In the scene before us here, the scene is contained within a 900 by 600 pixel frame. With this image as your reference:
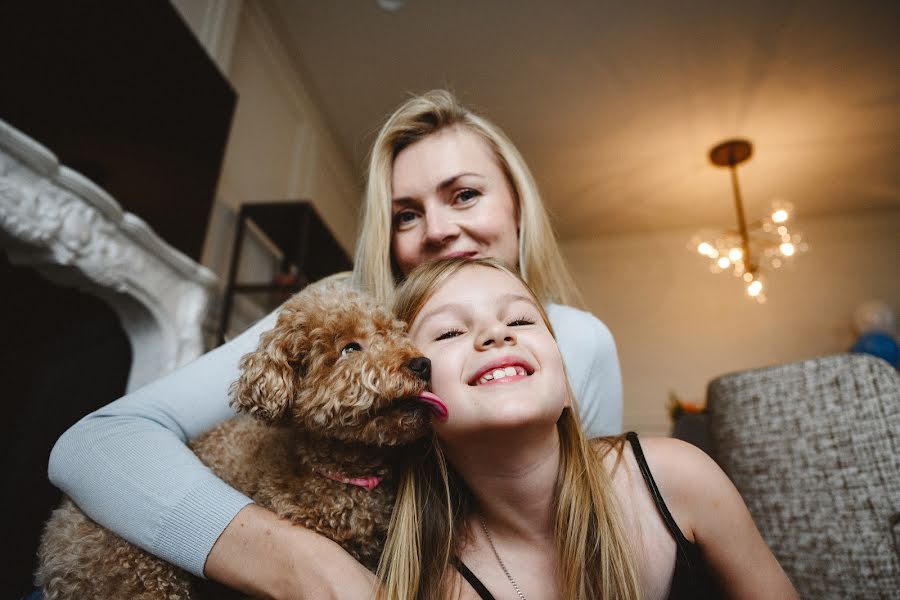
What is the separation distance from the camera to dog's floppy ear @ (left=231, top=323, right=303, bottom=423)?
0.92m

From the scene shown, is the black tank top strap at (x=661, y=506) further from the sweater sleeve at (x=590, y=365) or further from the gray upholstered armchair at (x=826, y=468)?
the gray upholstered armchair at (x=826, y=468)

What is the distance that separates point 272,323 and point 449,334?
0.50 m

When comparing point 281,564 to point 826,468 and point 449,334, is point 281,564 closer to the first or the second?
point 449,334

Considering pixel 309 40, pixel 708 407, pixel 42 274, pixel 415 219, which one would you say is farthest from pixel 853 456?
pixel 309 40

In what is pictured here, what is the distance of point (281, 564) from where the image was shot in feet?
2.58

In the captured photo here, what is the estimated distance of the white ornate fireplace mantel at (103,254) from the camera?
4.92 feet

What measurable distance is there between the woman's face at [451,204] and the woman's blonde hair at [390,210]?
0.04 meters

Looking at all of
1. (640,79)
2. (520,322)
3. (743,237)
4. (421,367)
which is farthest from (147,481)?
(743,237)

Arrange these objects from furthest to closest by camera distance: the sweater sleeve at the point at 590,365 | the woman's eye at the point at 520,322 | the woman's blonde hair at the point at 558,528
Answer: the sweater sleeve at the point at 590,365 → the woman's eye at the point at 520,322 → the woman's blonde hair at the point at 558,528

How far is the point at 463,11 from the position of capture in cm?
350

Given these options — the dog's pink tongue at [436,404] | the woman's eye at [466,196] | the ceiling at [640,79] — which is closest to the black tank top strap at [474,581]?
the dog's pink tongue at [436,404]

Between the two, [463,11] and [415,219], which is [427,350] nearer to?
[415,219]

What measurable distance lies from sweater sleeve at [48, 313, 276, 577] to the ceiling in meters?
2.76

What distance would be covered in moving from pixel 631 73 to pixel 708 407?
3.33 metres
